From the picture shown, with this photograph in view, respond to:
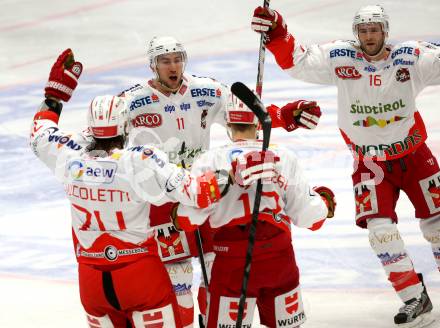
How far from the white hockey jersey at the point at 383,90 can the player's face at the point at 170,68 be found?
68 centimetres

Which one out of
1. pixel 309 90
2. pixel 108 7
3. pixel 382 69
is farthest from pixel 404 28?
pixel 382 69

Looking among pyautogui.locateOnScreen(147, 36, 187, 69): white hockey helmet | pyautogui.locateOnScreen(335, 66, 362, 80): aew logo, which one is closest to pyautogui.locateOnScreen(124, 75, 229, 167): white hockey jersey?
pyautogui.locateOnScreen(147, 36, 187, 69): white hockey helmet

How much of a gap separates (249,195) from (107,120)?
0.62m

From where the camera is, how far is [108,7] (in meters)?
10.3

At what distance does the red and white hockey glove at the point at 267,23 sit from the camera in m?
5.41

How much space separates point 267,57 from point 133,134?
4216 mm

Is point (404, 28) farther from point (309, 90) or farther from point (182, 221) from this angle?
point (182, 221)

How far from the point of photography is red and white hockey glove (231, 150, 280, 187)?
4105 mm

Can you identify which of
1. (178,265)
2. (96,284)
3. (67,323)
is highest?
(96,284)

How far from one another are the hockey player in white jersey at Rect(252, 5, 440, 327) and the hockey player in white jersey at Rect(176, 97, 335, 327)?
1.18 meters

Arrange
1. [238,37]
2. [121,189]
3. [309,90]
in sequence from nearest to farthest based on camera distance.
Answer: [121,189] → [309,90] → [238,37]

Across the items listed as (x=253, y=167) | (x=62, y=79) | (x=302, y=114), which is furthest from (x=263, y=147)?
(x=62, y=79)

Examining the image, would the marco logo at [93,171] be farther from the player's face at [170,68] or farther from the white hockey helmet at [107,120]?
the player's face at [170,68]

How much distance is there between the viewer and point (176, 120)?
5227 millimetres
